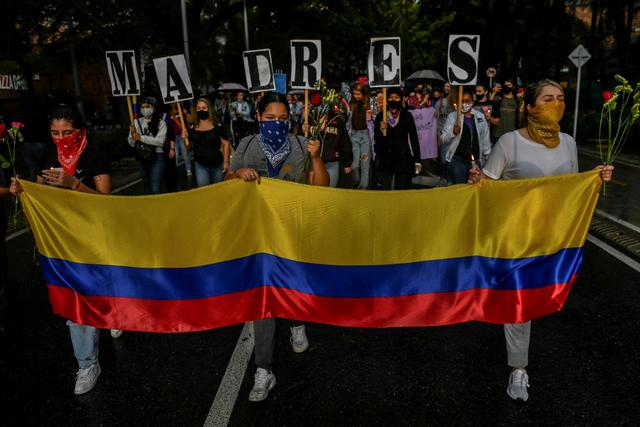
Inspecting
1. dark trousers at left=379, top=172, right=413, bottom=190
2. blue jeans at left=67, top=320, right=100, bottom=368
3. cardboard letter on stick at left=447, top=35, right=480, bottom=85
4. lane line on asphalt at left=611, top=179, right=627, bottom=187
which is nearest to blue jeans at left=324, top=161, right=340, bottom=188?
dark trousers at left=379, top=172, right=413, bottom=190

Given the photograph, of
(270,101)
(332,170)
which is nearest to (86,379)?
(270,101)

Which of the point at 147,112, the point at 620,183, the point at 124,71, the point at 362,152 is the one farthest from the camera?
the point at 620,183

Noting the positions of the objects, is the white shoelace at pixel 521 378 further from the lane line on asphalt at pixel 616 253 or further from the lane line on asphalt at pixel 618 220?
the lane line on asphalt at pixel 618 220

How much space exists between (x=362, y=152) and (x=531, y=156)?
6.09 metres

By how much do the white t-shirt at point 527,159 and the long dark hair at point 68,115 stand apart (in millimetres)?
2780

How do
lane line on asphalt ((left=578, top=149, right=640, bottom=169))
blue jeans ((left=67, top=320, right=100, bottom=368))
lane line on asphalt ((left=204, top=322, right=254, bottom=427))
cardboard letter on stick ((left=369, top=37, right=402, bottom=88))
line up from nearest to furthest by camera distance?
lane line on asphalt ((left=204, top=322, right=254, bottom=427)) → blue jeans ((left=67, top=320, right=100, bottom=368)) → cardboard letter on stick ((left=369, top=37, right=402, bottom=88)) → lane line on asphalt ((left=578, top=149, right=640, bottom=169))

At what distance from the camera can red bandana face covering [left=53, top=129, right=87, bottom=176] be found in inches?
159

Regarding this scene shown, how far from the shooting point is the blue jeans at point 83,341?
3.94 metres

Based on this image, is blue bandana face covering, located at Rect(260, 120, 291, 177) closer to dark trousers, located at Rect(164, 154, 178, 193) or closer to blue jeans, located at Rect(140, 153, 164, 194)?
blue jeans, located at Rect(140, 153, 164, 194)

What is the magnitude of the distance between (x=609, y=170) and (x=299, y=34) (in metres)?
32.6

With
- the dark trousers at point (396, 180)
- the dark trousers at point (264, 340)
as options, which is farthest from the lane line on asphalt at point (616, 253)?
the dark trousers at point (264, 340)

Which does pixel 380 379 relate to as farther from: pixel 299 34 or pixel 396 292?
pixel 299 34

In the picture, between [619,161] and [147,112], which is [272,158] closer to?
[147,112]

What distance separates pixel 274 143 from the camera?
4047 millimetres
